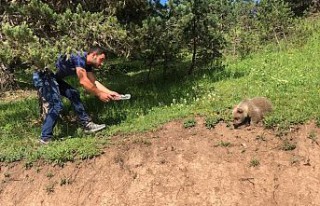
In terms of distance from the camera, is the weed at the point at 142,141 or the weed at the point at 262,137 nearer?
the weed at the point at 262,137

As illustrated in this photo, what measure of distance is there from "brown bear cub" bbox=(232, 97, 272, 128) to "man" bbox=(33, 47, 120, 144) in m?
1.74

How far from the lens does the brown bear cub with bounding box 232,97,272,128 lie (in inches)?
285

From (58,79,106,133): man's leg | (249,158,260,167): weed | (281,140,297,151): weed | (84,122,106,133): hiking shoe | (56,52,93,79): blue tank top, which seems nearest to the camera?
(249,158,260,167): weed

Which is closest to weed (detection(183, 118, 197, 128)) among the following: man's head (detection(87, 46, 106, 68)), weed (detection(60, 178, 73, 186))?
man's head (detection(87, 46, 106, 68))

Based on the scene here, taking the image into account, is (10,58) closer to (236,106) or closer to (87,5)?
(87,5)

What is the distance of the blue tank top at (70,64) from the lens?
740 centimetres

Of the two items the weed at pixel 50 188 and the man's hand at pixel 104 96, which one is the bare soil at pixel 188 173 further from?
the man's hand at pixel 104 96

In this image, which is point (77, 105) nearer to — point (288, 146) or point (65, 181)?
point (65, 181)

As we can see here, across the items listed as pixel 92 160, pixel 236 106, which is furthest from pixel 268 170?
pixel 92 160

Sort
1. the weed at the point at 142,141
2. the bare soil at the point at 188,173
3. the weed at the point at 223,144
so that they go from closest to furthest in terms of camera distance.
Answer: the bare soil at the point at 188,173
the weed at the point at 223,144
the weed at the point at 142,141

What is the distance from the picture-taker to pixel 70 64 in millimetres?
7617

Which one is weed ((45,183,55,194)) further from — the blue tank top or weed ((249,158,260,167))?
weed ((249,158,260,167))

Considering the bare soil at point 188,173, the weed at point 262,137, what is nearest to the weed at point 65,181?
the bare soil at point 188,173

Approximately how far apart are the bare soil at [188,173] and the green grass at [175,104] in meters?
0.21
